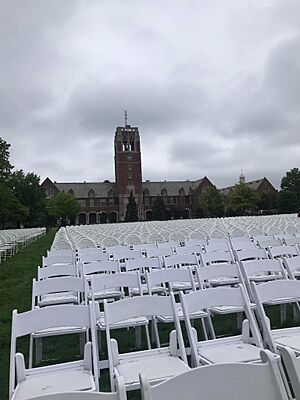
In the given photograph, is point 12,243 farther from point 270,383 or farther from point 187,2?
point 270,383

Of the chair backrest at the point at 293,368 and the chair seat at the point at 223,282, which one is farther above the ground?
the chair seat at the point at 223,282

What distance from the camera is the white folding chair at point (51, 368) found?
2762 mm

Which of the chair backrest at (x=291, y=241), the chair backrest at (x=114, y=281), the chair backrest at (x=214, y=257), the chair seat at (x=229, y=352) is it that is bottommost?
the chair seat at (x=229, y=352)

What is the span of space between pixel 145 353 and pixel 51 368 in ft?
2.68

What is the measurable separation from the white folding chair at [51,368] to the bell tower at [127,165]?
A: 87660mm

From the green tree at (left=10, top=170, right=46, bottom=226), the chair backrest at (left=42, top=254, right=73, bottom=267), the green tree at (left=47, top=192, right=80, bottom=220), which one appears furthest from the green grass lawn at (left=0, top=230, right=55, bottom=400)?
the green tree at (left=47, top=192, right=80, bottom=220)

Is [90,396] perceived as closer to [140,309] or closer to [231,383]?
[231,383]

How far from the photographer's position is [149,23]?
580 inches

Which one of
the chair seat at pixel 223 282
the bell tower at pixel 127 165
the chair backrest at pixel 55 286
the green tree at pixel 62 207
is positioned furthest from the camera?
the bell tower at pixel 127 165

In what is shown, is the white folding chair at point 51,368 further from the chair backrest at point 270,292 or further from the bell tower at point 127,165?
the bell tower at point 127,165

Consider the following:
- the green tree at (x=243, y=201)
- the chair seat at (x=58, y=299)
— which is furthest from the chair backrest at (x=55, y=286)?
the green tree at (x=243, y=201)

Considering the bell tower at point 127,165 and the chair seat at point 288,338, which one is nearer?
the chair seat at point 288,338

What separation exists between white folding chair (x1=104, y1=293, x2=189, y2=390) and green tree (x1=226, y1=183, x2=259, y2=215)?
70672 mm

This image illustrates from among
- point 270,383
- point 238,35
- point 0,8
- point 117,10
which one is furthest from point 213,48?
point 270,383
